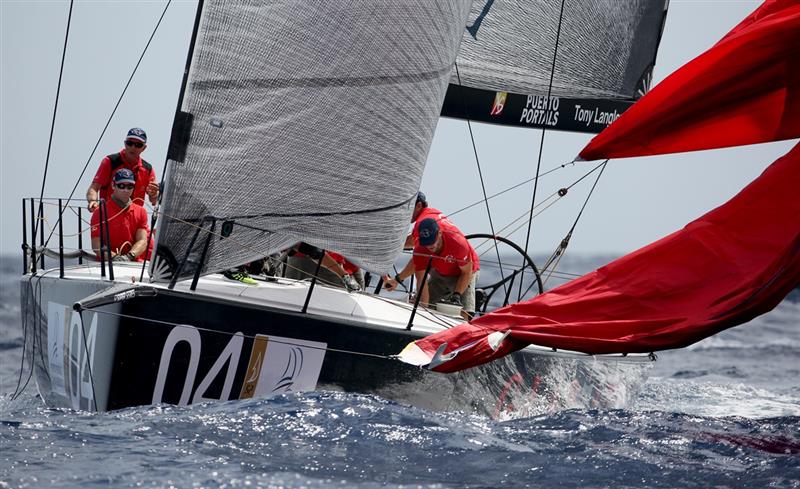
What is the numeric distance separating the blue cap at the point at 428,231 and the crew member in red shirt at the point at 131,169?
222 cm

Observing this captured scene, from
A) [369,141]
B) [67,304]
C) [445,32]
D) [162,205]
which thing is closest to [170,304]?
[162,205]

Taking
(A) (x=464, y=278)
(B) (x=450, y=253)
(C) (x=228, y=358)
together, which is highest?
(B) (x=450, y=253)

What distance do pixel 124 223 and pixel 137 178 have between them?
2.90ft

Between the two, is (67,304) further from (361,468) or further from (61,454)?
(361,468)

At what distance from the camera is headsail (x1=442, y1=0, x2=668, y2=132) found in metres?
9.11

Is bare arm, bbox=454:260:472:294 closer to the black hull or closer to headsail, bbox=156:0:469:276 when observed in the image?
the black hull

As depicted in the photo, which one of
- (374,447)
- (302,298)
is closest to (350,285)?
(302,298)

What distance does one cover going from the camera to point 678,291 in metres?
5.45

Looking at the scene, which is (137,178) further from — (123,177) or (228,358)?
(228,358)

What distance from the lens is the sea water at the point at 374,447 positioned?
173 inches

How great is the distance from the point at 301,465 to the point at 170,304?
1.43 metres

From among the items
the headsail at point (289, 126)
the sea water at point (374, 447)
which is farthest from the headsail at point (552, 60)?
the sea water at point (374, 447)

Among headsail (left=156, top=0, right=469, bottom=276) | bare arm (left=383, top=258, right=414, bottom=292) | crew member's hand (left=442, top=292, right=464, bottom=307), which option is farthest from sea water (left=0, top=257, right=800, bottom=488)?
bare arm (left=383, top=258, right=414, bottom=292)

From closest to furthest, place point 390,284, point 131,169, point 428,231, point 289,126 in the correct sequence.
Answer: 1. point 289,126
2. point 428,231
3. point 390,284
4. point 131,169
